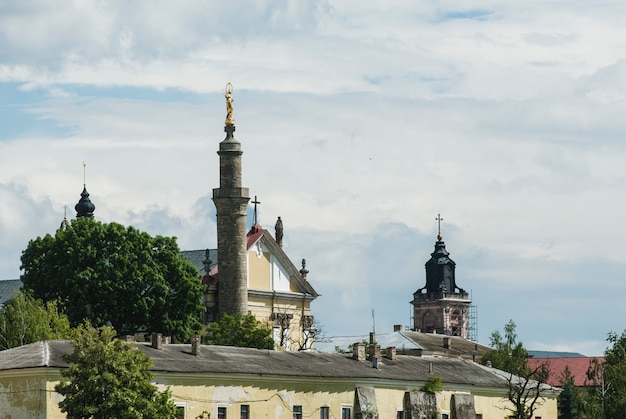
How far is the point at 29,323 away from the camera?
84938 mm

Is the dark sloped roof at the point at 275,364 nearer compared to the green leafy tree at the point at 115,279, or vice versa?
the dark sloped roof at the point at 275,364

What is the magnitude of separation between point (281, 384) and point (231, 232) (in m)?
29.2

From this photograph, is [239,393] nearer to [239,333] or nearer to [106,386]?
[106,386]

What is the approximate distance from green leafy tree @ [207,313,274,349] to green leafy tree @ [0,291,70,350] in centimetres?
968

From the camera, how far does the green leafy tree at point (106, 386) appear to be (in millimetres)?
58562

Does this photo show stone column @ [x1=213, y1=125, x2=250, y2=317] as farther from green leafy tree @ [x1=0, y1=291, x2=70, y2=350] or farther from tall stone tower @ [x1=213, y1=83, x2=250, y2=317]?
green leafy tree @ [x1=0, y1=291, x2=70, y2=350]

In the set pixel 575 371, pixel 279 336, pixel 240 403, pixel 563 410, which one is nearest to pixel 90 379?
pixel 240 403

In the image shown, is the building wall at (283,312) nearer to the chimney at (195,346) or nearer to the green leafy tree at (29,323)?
the green leafy tree at (29,323)

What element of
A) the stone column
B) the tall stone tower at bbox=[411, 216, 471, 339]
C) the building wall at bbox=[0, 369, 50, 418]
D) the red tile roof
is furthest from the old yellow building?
the tall stone tower at bbox=[411, 216, 471, 339]

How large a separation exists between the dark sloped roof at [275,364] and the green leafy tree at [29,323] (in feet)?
41.1

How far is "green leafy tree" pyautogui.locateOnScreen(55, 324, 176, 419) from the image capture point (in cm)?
5856

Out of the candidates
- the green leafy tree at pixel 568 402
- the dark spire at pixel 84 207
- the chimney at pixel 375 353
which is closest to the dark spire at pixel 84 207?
the dark spire at pixel 84 207

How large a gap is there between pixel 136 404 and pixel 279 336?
48.7 meters

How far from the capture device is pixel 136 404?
193 ft
